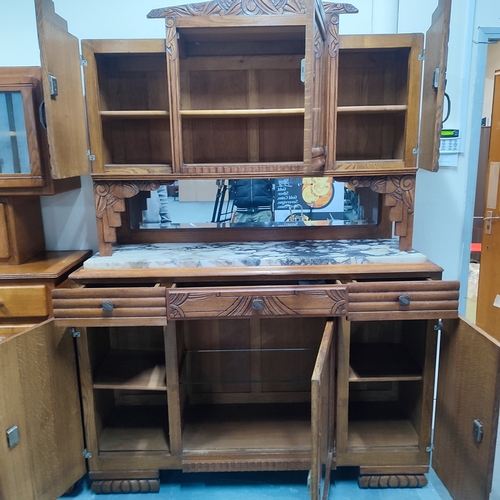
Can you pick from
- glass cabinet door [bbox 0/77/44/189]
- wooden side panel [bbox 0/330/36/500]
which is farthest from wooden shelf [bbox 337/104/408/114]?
wooden side panel [bbox 0/330/36/500]

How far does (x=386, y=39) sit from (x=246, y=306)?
1121 mm

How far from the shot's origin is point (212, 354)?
2025 millimetres

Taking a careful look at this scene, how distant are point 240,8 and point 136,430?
1.71 meters

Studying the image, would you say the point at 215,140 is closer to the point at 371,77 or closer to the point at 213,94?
the point at 213,94

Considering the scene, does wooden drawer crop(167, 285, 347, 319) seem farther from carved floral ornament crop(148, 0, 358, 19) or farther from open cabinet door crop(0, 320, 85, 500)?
carved floral ornament crop(148, 0, 358, 19)

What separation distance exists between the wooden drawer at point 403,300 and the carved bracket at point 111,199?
881 mm

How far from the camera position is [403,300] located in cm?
148

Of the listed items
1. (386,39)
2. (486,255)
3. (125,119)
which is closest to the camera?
(386,39)

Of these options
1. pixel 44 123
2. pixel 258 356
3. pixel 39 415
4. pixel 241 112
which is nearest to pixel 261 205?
pixel 241 112

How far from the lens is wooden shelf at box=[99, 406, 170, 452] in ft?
5.72

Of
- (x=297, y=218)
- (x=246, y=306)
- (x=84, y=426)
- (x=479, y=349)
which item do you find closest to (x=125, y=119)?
(x=297, y=218)

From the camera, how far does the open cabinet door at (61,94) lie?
54.6 inches

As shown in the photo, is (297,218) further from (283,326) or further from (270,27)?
(270,27)

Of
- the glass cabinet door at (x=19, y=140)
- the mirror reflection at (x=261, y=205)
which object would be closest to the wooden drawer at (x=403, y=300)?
the mirror reflection at (x=261, y=205)
